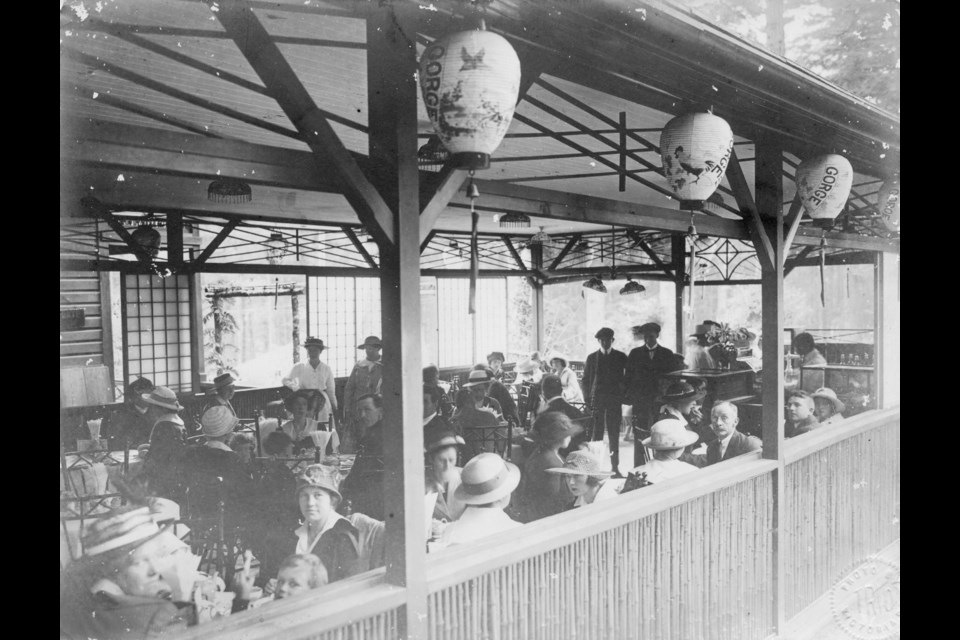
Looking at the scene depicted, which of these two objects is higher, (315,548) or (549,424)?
(549,424)

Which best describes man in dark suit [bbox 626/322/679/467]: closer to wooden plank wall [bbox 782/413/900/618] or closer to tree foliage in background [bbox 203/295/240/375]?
wooden plank wall [bbox 782/413/900/618]

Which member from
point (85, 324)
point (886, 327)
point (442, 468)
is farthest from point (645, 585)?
point (85, 324)

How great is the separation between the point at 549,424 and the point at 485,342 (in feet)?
34.8

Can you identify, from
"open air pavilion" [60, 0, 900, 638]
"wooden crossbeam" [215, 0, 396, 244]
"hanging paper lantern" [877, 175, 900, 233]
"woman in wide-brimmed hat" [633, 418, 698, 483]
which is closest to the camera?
"wooden crossbeam" [215, 0, 396, 244]

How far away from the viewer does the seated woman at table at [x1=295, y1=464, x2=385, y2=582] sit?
3.57m

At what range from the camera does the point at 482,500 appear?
3.70 metres

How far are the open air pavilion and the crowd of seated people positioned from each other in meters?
0.38

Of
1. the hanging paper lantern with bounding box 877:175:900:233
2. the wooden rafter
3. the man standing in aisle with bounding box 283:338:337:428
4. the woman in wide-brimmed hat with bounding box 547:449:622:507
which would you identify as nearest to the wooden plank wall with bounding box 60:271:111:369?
the man standing in aisle with bounding box 283:338:337:428

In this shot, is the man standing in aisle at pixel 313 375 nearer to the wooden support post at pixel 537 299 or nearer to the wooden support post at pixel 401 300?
the wooden support post at pixel 401 300

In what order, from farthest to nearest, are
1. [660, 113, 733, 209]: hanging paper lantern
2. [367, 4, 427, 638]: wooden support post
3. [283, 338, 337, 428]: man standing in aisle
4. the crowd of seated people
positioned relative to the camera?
[283, 338, 337, 428]: man standing in aisle → [660, 113, 733, 209]: hanging paper lantern → the crowd of seated people → [367, 4, 427, 638]: wooden support post

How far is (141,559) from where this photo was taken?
3.10 m

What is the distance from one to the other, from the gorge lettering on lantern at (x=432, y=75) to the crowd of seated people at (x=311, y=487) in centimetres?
112
